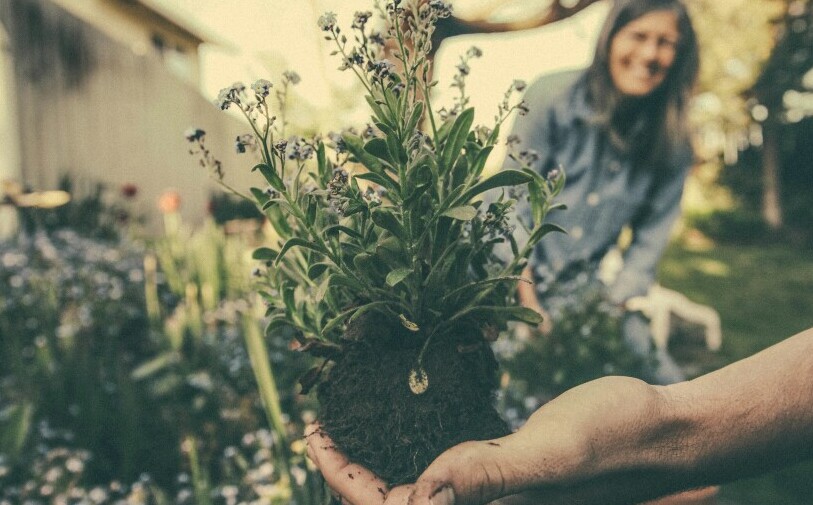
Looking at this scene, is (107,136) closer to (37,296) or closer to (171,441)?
(37,296)

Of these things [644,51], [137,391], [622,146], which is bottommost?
[137,391]

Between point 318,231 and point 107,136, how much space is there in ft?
25.0

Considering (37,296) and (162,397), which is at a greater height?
(37,296)

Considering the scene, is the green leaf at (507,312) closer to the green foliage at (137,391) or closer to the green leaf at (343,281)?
the green leaf at (343,281)

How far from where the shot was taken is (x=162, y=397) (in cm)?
287

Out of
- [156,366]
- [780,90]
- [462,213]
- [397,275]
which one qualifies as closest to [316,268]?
[397,275]

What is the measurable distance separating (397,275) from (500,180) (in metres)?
0.22

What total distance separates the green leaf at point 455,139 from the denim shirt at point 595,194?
191cm

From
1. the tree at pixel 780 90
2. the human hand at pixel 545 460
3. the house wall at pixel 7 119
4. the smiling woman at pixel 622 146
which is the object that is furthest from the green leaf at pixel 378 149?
the tree at pixel 780 90

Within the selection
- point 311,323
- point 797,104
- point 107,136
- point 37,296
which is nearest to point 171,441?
point 37,296

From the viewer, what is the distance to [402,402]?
3.54 feet

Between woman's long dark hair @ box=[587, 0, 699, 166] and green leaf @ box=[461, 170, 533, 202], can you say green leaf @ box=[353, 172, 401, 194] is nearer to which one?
green leaf @ box=[461, 170, 533, 202]

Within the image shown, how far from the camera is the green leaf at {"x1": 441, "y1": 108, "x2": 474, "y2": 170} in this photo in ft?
3.37

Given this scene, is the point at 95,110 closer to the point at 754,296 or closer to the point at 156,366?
the point at 156,366
